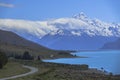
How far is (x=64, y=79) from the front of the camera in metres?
60.8

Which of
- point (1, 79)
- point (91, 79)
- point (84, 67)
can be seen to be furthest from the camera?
point (84, 67)

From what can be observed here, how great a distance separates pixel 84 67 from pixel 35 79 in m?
57.0

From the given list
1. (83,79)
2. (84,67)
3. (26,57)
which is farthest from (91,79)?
(26,57)

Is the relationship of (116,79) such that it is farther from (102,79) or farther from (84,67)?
(84,67)

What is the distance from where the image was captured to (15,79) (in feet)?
178

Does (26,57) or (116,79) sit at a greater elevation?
(26,57)

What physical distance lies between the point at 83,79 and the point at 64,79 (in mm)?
3747

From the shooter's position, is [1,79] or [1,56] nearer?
[1,79]

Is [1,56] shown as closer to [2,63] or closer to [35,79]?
[2,63]

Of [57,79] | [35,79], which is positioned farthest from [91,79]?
[35,79]

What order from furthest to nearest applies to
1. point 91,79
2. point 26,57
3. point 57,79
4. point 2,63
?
point 26,57, point 2,63, point 91,79, point 57,79

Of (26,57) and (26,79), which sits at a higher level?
(26,57)

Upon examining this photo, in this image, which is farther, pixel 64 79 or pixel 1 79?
pixel 64 79

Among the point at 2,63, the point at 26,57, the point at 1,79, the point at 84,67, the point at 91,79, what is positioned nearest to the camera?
the point at 1,79
